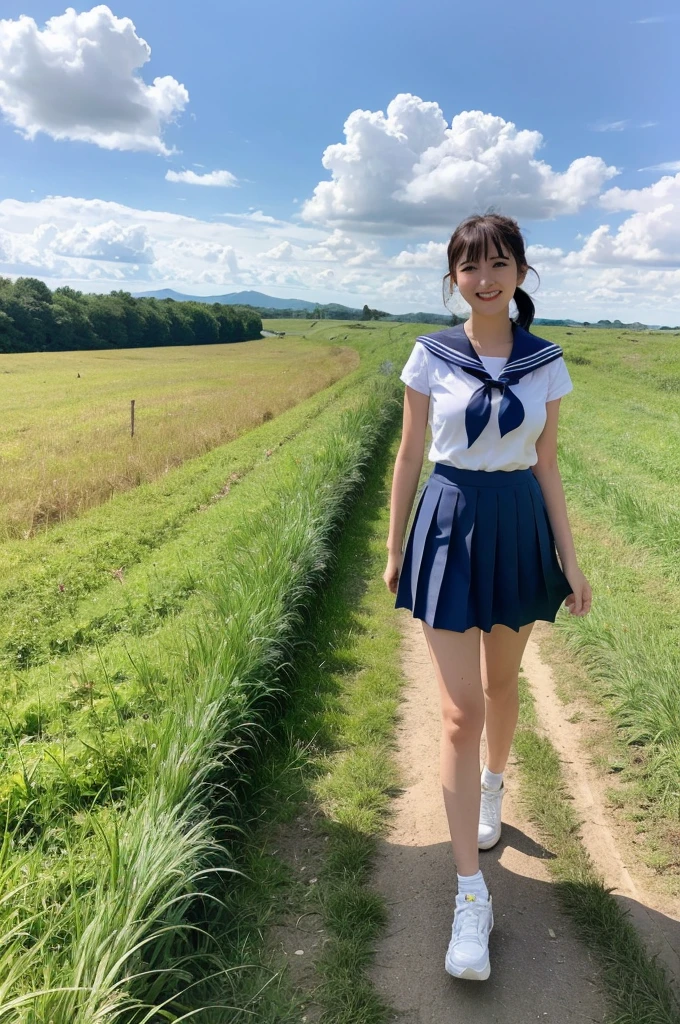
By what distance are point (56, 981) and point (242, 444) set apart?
44.6 feet

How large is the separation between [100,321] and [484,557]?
250ft

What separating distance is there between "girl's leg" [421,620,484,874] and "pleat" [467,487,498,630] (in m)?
0.08

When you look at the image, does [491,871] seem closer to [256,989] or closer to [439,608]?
[256,989]

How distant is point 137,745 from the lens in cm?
305

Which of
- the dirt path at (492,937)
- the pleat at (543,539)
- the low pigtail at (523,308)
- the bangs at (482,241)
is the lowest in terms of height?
the dirt path at (492,937)

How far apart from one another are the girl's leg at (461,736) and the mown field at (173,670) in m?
0.87

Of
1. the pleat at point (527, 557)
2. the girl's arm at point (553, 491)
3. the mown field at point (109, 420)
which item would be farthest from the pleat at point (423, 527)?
the mown field at point (109, 420)

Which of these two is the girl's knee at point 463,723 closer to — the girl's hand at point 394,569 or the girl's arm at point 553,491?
the girl's hand at point 394,569

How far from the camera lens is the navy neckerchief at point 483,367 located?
2217 mm

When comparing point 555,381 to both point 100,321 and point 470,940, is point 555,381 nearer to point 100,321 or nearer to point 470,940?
point 470,940

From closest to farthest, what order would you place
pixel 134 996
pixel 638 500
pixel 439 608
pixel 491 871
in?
pixel 134 996 → pixel 439 608 → pixel 491 871 → pixel 638 500

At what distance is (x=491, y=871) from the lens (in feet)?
8.97

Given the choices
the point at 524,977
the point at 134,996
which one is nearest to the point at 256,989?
the point at 134,996

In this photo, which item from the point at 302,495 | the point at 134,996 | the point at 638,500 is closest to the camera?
the point at 134,996
